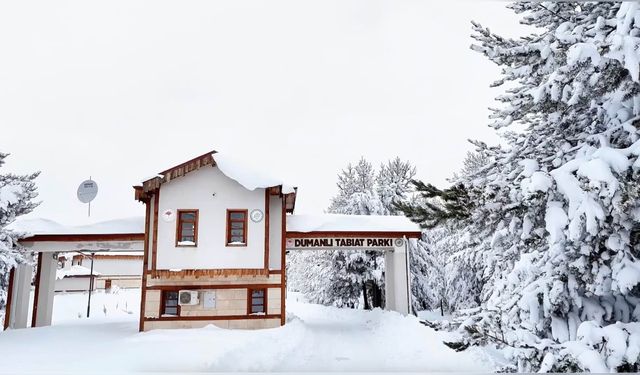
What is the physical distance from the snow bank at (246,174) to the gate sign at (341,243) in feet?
8.85

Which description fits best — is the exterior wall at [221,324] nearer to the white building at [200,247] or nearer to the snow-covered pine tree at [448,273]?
the white building at [200,247]

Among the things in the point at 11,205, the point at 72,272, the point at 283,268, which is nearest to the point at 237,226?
the point at 283,268

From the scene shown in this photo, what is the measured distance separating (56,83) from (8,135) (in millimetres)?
5273

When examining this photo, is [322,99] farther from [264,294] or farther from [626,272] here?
[626,272]

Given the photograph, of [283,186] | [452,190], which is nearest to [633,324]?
[452,190]

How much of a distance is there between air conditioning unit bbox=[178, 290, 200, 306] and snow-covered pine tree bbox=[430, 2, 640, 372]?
13710mm

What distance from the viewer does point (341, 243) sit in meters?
20.9

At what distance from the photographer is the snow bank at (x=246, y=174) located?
18609 mm

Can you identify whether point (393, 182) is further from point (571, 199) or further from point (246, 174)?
point (571, 199)

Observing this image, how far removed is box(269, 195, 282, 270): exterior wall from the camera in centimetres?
1936

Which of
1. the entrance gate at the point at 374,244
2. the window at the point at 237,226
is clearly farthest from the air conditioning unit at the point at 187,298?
the entrance gate at the point at 374,244

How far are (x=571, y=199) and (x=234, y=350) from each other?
33.9 feet

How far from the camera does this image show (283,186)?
1894 centimetres

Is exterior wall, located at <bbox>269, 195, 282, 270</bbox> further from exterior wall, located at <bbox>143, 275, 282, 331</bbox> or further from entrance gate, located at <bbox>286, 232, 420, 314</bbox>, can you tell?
exterior wall, located at <bbox>143, 275, 282, 331</bbox>
